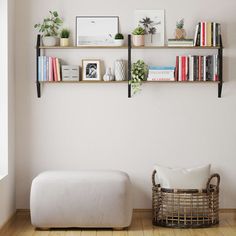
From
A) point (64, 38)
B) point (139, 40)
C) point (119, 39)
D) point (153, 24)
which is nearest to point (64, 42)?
point (64, 38)

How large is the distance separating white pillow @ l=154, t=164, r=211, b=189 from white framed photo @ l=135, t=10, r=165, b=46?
4.00 feet

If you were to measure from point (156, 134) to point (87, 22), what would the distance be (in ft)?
4.14

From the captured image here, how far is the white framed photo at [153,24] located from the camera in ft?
17.7

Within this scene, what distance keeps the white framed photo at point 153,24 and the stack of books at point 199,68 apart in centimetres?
31

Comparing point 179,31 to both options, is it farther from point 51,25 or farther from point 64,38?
point 51,25

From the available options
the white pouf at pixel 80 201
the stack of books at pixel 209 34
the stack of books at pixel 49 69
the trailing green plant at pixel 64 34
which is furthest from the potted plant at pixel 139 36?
the white pouf at pixel 80 201

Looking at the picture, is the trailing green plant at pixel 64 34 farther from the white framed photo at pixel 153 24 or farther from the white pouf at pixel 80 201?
the white pouf at pixel 80 201

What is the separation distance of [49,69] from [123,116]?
838 mm

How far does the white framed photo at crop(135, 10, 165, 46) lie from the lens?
5.39 meters

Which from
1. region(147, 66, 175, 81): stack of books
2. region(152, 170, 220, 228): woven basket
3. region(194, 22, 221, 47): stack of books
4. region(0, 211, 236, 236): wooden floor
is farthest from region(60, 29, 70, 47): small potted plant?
region(0, 211, 236, 236): wooden floor

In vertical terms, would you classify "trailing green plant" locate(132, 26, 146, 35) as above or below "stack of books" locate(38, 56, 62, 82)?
above

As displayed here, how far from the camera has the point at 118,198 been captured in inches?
194

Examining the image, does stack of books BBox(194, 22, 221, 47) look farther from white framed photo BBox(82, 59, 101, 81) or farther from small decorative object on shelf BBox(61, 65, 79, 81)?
small decorative object on shelf BBox(61, 65, 79, 81)

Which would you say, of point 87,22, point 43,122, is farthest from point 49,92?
point 87,22
